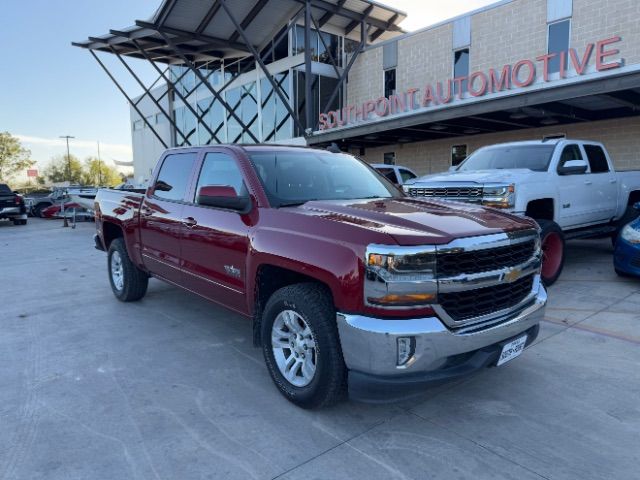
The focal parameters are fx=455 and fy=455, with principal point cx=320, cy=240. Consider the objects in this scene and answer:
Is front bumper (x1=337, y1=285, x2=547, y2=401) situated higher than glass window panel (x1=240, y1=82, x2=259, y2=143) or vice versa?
glass window panel (x1=240, y1=82, x2=259, y2=143)

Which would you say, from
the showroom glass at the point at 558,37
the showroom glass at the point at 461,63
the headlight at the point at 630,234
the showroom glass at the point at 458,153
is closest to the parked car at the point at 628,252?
the headlight at the point at 630,234

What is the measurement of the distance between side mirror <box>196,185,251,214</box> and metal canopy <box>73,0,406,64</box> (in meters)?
17.4

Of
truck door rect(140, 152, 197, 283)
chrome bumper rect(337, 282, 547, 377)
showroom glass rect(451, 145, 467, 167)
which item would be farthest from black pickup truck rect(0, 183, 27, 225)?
chrome bumper rect(337, 282, 547, 377)

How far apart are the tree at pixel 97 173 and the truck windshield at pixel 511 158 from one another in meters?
101

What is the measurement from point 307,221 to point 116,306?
383 cm

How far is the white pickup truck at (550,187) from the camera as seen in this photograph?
616 centimetres

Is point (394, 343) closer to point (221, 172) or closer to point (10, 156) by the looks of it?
point (221, 172)

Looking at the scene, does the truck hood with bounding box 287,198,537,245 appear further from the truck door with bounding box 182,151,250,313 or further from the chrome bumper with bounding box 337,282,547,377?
the truck door with bounding box 182,151,250,313

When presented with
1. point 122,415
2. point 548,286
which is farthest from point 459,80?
point 122,415

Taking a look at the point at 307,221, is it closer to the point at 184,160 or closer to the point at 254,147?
the point at 254,147

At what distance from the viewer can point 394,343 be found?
8.34 ft

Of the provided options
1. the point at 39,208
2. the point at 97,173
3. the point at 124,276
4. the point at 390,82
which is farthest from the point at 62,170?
the point at 124,276

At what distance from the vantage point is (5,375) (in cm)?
374

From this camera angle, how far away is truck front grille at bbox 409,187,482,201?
6254 mm
